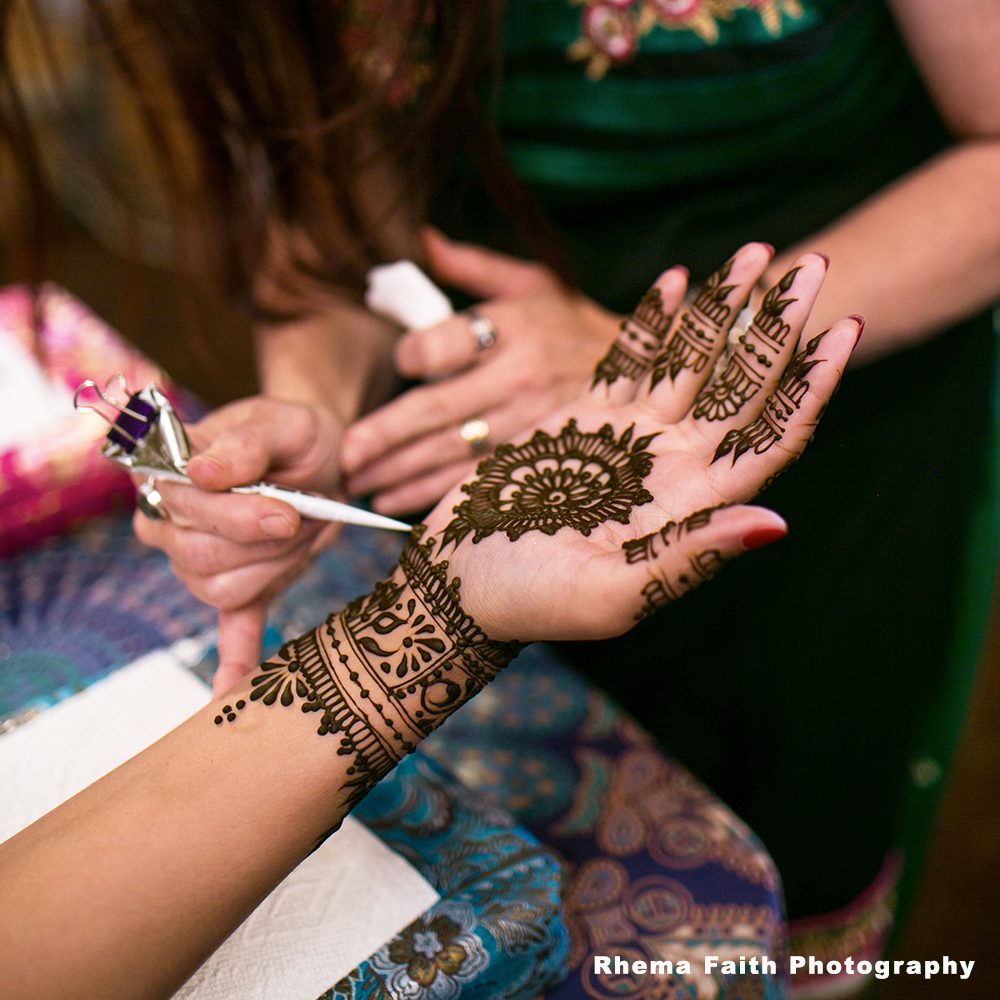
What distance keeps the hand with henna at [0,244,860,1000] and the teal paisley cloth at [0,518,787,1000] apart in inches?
3.7

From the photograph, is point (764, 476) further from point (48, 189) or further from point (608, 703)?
Result: point (48, 189)

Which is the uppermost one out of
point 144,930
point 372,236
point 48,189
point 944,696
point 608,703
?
point 48,189

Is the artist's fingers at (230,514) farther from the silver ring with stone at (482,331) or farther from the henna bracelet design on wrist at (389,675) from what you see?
the silver ring with stone at (482,331)

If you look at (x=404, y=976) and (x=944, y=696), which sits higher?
(x=404, y=976)

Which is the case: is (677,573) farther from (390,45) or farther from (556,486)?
(390,45)

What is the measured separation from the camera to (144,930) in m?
0.40

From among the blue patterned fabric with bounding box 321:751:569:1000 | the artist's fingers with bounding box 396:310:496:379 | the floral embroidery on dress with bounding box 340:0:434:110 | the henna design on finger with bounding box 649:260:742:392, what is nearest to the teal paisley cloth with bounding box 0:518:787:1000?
the blue patterned fabric with bounding box 321:751:569:1000

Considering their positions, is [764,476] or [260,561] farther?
[260,561]

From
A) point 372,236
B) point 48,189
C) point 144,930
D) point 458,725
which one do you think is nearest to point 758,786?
point 458,725

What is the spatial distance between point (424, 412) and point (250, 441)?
17 centimetres

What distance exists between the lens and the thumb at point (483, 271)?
0.83m

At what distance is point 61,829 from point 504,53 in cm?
75

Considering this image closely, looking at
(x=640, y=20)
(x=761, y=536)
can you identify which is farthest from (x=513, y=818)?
(x=640, y=20)

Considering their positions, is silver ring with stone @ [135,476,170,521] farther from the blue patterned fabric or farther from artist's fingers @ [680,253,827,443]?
artist's fingers @ [680,253,827,443]
